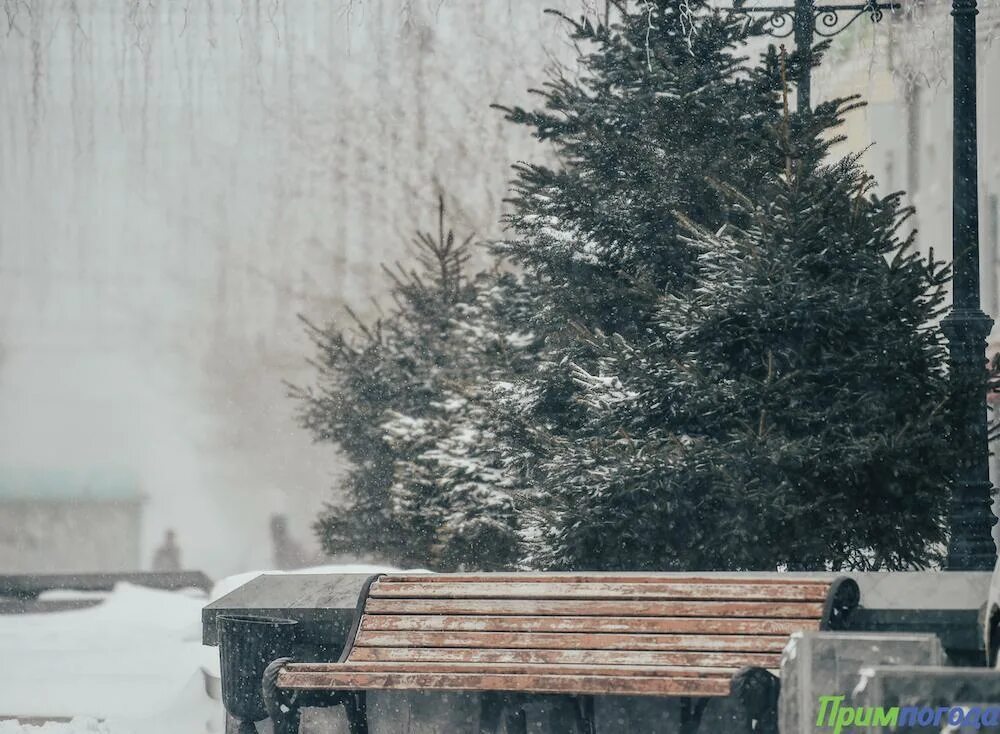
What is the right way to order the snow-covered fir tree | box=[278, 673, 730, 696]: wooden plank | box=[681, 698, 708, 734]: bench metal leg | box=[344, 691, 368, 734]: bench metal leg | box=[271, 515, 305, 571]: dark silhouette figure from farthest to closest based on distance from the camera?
box=[271, 515, 305, 571]: dark silhouette figure < the snow-covered fir tree < box=[344, 691, 368, 734]: bench metal leg < box=[681, 698, 708, 734]: bench metal leg < box=[278, 673, 730, 696]: wooden plank

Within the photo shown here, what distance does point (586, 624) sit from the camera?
6781mm

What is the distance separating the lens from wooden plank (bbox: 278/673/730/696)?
603 cm

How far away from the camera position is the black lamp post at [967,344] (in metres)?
9.53

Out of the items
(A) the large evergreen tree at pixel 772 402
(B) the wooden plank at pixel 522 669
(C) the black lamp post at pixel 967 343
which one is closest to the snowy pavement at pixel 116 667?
(A) the large evergreen tree at pixel 772 402

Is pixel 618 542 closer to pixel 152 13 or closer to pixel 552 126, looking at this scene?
pixel 552 126

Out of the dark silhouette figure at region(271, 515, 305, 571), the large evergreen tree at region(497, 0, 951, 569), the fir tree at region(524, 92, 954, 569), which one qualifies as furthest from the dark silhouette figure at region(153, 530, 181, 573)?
the fir tree at region(524, 92, 954, 569)

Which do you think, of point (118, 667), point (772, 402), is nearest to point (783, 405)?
point (772, 402)

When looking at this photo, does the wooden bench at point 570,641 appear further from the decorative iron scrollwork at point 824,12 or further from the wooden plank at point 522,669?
the decorative iron scrollwork at point 824,12

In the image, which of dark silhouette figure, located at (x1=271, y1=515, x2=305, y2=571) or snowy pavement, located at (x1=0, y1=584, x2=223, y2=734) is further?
dark silhouette figure, located at (x1=271, y1=515, x2=305, y2=571)

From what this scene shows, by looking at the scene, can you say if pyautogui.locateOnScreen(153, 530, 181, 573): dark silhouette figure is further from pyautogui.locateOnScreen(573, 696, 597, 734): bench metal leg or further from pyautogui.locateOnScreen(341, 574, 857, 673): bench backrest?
pyautogui.locateOnScreen(573, 696, 597, 734): bench metal leg

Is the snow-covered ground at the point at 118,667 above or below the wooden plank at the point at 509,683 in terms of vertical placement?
below

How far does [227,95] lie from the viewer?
512 inches

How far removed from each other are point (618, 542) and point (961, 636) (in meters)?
4.09

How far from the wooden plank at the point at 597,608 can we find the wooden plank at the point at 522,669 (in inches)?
12.7
